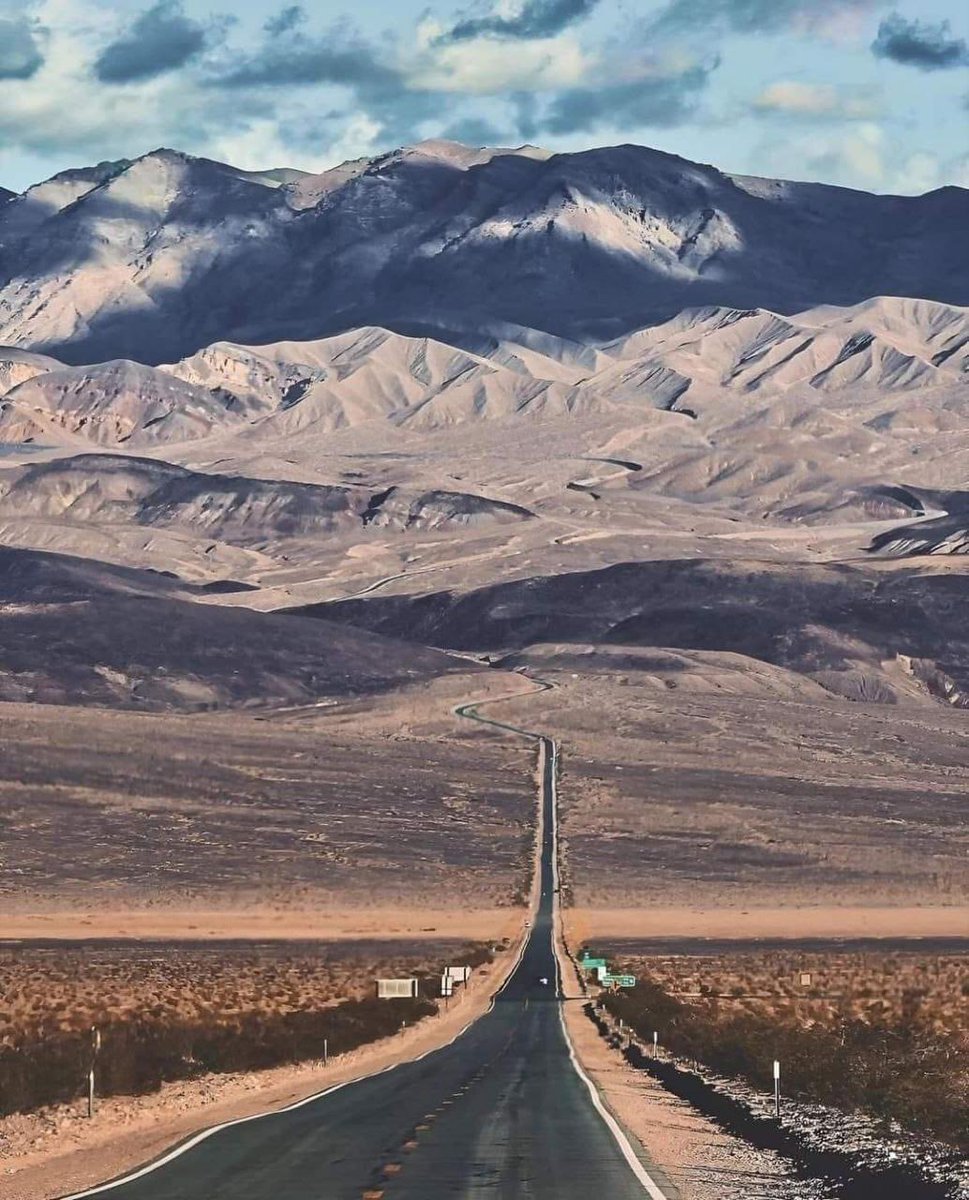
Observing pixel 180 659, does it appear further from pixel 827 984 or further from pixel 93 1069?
pixel 93 1069

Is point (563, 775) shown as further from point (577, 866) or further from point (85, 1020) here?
point (85, 1020)

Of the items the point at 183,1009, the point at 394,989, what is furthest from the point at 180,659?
the point at 183,1009

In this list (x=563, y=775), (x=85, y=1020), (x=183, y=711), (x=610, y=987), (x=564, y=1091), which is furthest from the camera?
(x=183, y=711)

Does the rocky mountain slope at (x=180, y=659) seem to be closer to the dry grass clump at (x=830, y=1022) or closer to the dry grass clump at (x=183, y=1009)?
the dry grass clump at (x=183, y=1009)

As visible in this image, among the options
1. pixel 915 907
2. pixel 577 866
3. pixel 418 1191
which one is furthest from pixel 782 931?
pixel 418 1191

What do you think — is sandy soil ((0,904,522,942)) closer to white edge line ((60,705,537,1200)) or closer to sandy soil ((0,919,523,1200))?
white edge line ((60,705,537,1200))

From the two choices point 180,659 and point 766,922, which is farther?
point 180,659
